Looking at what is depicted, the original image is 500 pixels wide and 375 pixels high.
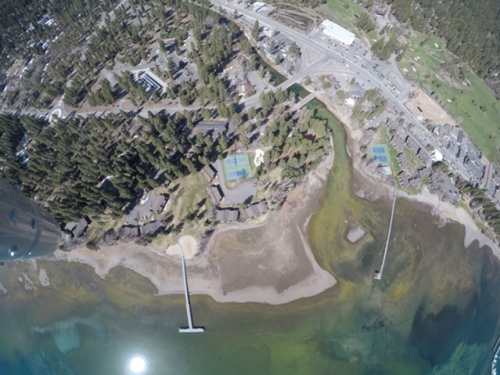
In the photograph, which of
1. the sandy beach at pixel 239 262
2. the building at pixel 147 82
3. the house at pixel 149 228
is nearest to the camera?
the sandy beach at pixel 239 262

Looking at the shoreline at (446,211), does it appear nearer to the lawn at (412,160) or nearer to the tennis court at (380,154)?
the tennis court at (380,154)

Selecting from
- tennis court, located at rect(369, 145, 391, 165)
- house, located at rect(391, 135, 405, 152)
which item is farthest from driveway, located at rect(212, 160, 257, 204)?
house, located at rect(391, 135, 405, 152)

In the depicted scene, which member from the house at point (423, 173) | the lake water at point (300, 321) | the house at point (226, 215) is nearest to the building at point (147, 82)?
the house at point (226, 215)

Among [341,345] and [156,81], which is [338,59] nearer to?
[156,81]

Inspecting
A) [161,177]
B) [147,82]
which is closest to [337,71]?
[147,82]

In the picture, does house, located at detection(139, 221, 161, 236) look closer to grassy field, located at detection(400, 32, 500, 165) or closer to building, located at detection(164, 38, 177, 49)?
building, located at detection(164, 38, 177, 49)
